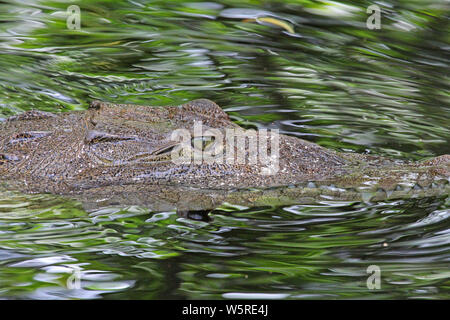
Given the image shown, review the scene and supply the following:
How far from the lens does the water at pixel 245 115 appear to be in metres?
3.83

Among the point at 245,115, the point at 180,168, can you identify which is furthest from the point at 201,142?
the point at 245,115

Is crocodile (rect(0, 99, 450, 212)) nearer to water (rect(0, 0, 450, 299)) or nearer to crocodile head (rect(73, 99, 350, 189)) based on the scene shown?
crocodile head (rect(73, 99, 350, 189))

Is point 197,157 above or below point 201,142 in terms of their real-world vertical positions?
below

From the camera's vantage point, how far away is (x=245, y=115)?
6.66 m

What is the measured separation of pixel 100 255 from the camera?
410 centimetres

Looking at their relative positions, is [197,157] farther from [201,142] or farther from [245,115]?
[245,115]

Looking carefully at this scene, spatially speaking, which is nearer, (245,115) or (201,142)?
(201,142)

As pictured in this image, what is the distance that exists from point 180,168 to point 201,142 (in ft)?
0.83

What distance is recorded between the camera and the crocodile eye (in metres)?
4.82

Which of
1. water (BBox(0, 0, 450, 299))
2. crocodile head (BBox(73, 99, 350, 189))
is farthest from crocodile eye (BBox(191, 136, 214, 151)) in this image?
water (BBox(0, 0, 450, 299))

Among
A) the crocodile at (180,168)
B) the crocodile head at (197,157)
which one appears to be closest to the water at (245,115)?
the crocodile at (180,168)

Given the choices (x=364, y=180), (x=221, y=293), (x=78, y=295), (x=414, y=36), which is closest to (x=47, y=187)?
A: (x=78, y=295)

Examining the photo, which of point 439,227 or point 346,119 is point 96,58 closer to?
point 346,119

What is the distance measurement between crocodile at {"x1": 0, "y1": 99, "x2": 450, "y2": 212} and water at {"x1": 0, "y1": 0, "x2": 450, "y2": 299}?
12cm
